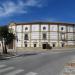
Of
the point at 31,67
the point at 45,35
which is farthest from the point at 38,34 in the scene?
the point at 31,67

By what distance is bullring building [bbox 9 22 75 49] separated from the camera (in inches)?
3147

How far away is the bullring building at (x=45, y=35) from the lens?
79.9 m

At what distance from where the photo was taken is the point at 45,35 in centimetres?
8006

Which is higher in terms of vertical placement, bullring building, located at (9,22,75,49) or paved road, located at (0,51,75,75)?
bullring building, located at (9,22,75,49)

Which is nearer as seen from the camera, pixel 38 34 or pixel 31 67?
pixel 31 67

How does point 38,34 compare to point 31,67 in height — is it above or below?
above

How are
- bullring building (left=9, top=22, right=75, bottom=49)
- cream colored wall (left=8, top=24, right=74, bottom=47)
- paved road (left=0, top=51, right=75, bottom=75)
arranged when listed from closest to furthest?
paved road (left=0, top=51, right=75, bottom=75), bullring building (left=9, top=22, right=75, bottom=49), cream colored wall (left=8, top=24, right=74, bottom=47)

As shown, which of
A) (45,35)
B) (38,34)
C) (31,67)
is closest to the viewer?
(31,67)

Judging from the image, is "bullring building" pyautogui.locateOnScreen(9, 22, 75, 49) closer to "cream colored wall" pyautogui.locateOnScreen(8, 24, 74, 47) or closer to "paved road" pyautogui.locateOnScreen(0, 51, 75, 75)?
"cream colored wall" pyautogui.locateOnScreen(8, 24, 74, 47)

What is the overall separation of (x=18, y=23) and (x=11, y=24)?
10.2ft

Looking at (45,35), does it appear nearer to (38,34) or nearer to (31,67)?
(38,34)

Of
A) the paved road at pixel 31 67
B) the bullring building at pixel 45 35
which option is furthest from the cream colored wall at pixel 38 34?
the paved road at pixel 31 67

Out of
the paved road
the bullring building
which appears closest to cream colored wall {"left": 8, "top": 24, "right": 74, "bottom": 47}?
the bullring building

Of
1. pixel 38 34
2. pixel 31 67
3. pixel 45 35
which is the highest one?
pixel 38 34
